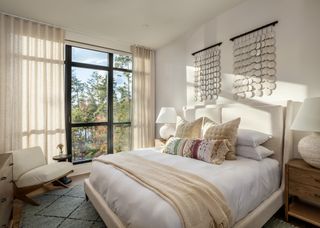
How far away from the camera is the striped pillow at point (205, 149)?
1.95 m

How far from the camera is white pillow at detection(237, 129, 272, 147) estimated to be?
2.06 metres

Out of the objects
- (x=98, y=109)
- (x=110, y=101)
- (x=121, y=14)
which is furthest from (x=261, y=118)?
(x=98, y=109)

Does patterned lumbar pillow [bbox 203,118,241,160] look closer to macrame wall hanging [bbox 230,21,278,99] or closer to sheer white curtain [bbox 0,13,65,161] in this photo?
macrame wall hanging [bbox 230,21,278,99]

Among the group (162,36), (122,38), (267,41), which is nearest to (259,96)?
(267,41)

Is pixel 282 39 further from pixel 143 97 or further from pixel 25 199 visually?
pixel 25 199

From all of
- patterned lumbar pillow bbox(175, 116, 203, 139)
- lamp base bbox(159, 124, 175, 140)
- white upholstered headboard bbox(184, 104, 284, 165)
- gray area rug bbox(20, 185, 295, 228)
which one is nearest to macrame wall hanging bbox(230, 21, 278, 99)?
white upholstered headboard bbox(184, 104, 284, 165)

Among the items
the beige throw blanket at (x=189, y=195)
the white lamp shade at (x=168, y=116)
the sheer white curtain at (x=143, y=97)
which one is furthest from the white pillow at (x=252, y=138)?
the sheer white curtain at (x=143, y=97)

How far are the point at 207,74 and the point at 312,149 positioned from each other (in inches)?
73.5

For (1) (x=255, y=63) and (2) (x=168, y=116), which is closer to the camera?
(1) (x=255, y=63)

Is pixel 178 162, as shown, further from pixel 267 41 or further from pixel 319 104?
pixel 267 41

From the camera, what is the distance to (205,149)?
6.61 feet

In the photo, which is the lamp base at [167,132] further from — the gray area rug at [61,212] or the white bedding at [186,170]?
the gray area rug at [61,212]

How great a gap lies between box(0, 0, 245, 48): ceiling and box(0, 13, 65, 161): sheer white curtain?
263 millimetres

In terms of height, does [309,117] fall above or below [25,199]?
above
